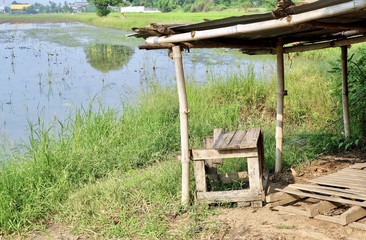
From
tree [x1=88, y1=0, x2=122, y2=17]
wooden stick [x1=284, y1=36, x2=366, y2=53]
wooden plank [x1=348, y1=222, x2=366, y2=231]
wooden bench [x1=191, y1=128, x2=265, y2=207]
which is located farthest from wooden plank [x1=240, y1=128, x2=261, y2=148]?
tree [x1=88, y1=0, x2=122, y2=17]

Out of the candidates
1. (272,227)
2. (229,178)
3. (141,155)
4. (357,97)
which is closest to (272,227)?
(272,227)

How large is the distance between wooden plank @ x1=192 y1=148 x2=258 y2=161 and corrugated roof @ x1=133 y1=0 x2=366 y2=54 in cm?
93

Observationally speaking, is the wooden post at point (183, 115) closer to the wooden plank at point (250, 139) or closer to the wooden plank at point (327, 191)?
the wooden plank at point (250, 139)

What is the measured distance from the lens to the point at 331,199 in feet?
13.8

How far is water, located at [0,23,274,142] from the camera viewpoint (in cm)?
1052

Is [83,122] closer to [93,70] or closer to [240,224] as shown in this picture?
[240,224]

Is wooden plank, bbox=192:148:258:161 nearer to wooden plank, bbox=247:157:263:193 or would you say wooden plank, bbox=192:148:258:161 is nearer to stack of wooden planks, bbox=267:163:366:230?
wooden plank, bbox=247:157:263:193

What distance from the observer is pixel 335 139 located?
6188 mm

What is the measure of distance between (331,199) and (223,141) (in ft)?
3.42

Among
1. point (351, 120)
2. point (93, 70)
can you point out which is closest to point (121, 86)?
point (93, 70)

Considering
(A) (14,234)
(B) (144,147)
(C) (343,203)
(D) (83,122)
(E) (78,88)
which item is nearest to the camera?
(C) (343,203)

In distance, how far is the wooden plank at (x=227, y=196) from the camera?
4.52 metres

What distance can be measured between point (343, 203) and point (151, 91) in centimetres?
556

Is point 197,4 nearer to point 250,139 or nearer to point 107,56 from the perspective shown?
point 107,56
